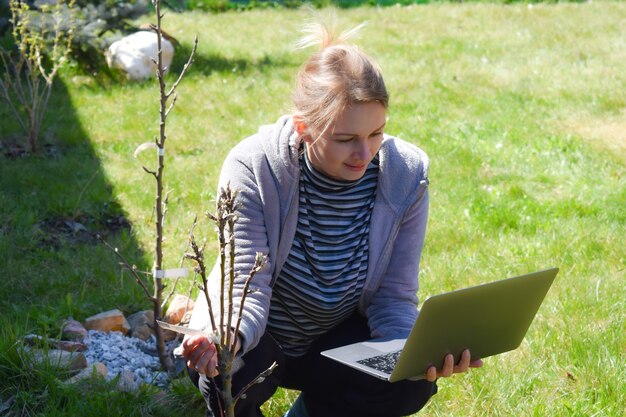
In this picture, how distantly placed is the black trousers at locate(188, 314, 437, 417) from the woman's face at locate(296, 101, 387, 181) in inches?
21.7

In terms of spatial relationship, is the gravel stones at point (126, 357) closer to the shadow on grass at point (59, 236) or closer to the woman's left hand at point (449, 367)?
the shadow on grass at point (59, 236)

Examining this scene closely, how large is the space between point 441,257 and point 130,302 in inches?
59.8

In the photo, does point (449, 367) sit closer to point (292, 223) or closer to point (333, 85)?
point (292, 223)

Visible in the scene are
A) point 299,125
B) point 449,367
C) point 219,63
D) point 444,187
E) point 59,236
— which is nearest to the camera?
point 449,367

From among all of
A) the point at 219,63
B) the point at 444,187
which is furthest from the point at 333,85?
the point at 219,63

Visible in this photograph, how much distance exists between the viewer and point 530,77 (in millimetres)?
7820

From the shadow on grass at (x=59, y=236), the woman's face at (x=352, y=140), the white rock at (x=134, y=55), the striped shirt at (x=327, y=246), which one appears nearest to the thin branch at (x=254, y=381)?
the striped shirt at (x=327, y=246)

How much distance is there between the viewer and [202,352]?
7.51 ft

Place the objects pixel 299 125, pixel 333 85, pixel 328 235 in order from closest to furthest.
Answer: pixel 333 85 → pixel 299 125 → pixel 328 235

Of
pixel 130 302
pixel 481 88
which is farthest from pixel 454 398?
pixel 481 88

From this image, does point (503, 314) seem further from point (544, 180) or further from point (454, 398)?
point (544, 180)

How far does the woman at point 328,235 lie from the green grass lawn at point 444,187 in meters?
0.44

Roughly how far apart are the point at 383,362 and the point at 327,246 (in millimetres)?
490

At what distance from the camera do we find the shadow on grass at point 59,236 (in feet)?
12.2
